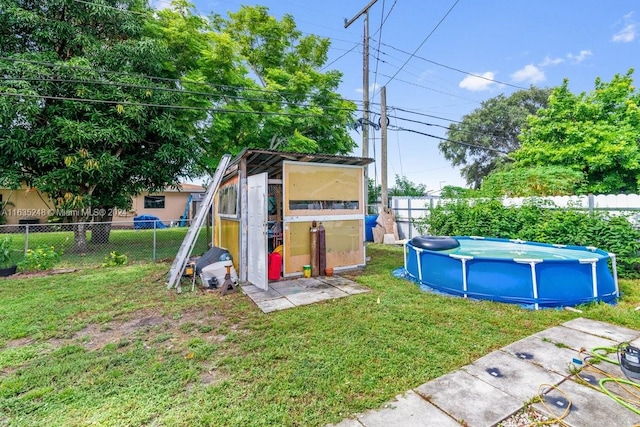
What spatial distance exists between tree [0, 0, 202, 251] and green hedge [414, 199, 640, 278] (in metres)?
8.33

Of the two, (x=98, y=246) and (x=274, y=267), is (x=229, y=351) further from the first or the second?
(x=98, y=246)

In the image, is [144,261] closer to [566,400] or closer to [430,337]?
[430,337]

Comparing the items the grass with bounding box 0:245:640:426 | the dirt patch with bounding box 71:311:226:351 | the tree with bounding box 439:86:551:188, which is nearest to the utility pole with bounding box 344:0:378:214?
the grass with bounding box 0:245:640:426

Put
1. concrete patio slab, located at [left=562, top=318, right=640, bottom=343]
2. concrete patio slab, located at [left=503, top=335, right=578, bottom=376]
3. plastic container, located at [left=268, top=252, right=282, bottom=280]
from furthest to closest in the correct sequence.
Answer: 1. plastic container, located at [left=268, top=252, right=282, bottom=280]
2. concrete patio slab, located at [left=562, top=318, right=640, bottom=343]
3. concrete patio slab, located at [left=503, top=335, right=578, bottom=376]

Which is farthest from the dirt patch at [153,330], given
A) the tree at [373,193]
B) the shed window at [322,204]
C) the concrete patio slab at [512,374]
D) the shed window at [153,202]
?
the shed window at [153,202]

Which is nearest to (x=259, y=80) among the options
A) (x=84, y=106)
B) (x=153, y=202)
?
(x=84, y=106)

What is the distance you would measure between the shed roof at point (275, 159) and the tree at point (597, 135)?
854 cm

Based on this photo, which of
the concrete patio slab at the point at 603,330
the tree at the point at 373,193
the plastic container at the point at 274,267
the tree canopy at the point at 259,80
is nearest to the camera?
the concrete patio slab at the point at 603,330

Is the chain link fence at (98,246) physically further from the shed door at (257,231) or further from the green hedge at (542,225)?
the green hedge at (542,225)

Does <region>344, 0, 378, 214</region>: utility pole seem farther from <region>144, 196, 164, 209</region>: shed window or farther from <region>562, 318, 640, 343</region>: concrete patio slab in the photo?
<region>144, 196, 164, 209</region>: shed window

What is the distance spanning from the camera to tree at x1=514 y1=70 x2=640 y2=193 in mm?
9641

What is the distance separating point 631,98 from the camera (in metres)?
10.3

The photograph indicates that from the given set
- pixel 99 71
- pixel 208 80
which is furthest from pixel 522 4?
pixel 99 71

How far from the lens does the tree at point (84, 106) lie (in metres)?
7.69
